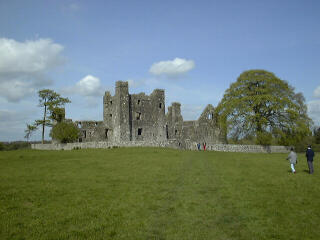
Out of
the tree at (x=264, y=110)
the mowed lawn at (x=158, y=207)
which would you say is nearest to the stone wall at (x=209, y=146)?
the tree at (x=264, y=110)

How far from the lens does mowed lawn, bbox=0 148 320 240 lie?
26.2 feet

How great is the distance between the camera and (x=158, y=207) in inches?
405

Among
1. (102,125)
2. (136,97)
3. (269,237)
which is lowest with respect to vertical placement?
(269,237)

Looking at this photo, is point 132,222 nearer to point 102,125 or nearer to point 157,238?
point 157,238

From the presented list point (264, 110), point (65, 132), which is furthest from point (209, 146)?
point (65, 132)

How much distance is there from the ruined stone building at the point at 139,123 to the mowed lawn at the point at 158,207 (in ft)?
94.6

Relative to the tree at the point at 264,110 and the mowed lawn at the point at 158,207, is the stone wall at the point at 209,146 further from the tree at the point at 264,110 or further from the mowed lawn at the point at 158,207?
the mowed lawn at the point at 158,207

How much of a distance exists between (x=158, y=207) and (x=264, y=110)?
105 ft

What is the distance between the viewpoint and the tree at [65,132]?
44.9m

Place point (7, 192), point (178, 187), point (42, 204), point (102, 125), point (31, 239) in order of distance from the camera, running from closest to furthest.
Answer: point (31, 239)
point (42, 204)
point (7, 192)
point (178, 187)
point (102, 125)

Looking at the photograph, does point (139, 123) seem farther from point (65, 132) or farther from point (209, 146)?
point (209, 146)

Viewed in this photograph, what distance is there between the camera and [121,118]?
44.3 metres

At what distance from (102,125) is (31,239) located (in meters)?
43.0

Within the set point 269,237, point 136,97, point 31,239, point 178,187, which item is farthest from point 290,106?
point 31,239
